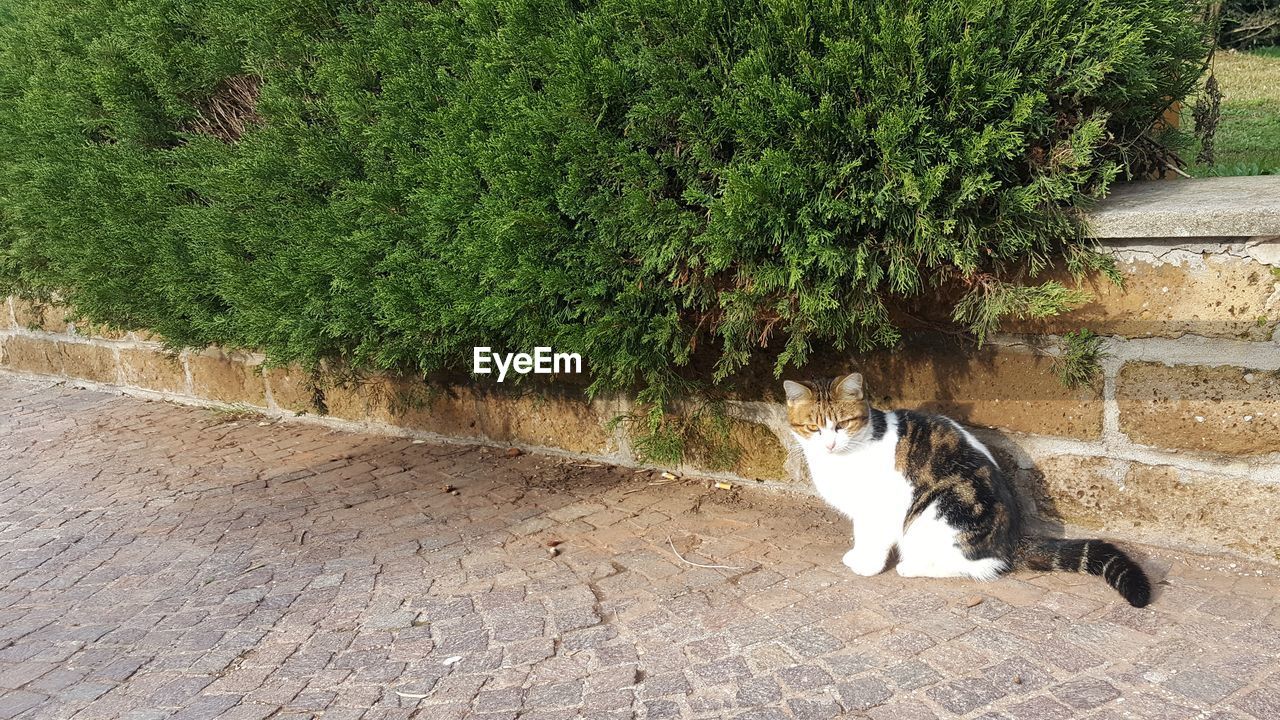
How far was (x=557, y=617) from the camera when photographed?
3455 mm

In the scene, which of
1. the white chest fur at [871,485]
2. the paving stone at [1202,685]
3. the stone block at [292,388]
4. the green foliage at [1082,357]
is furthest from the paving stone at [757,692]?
the stone block at [292,388]

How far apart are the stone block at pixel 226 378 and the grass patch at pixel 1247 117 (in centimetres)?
628

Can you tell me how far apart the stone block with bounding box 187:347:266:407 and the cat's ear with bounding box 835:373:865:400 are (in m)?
4.80

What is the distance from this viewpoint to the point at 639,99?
391 centimetres

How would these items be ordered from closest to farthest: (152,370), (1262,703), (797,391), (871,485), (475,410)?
(1262,703) → (871,485) → (797,391) → (475,410) → (152,370)

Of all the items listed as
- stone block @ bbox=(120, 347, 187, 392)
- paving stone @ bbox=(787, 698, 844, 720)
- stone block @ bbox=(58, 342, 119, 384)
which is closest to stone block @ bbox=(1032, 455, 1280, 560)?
paving stone @ bbox=(787, 698, 844, 720)

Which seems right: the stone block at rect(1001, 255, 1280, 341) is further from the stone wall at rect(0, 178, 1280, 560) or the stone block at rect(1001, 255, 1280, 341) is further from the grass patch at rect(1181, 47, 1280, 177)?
the grass patch at rect(1181, 47, 1280, 177)

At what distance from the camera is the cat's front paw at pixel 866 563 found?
3.61m

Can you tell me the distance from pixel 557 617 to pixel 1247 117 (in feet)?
30.0

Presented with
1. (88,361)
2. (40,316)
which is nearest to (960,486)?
(88,361)

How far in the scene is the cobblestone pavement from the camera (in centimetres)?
286

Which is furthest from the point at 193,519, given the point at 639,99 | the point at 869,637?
the point at 869,637

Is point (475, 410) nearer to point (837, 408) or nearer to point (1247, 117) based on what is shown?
point (837, 408)

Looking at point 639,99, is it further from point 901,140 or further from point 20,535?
point 20,535
